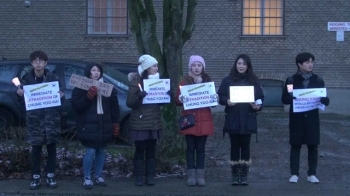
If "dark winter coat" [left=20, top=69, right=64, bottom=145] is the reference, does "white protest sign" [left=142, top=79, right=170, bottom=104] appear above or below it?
above

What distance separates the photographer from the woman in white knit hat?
8.57m

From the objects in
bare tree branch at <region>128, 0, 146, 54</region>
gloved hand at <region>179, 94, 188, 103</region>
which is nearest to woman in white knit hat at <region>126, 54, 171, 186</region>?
gloved hand at <region>179, 94, 188, 103</region>

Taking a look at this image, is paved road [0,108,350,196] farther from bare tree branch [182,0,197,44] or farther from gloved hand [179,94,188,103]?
bare tree branch [182,0,197,44]

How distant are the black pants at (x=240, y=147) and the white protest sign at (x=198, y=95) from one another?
580 millimetres

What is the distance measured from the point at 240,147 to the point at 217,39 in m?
11.7

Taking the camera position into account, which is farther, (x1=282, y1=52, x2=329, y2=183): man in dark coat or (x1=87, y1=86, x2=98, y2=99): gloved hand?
(x1=282, y1=52, x2=329, y2=183): man in dark coat

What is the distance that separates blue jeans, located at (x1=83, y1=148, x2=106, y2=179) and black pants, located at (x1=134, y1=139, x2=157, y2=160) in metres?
0.46

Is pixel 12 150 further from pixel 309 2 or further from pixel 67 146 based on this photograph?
pixel 309 2

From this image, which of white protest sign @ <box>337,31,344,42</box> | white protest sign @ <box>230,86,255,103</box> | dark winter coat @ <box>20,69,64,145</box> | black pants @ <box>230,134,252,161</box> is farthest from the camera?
white protest sign @ <box>337,31,344,42</box>

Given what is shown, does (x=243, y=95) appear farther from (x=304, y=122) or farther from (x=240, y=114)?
(x=304, y=122)

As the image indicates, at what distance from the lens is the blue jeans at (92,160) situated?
8.66m

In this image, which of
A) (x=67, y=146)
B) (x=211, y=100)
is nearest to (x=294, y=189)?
(x=211, y=100)

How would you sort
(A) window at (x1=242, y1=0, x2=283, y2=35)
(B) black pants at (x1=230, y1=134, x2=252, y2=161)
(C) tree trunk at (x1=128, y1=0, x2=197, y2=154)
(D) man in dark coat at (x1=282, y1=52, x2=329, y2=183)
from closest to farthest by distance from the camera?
(B) black pants at (x1=230, y1=134, x2=252, y2=161) → (D) man in dark coat at (x1=282, y1=52, x2=329, y2=183) → (C) tree trunk at (x1=128, y1=0, x2=197, y2=154) → (A) window at (x1=242, y1=0, x2=283, y2=35)

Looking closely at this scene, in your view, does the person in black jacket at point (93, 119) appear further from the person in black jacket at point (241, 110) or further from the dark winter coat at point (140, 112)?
the person in black jacket at point (241, 110)
